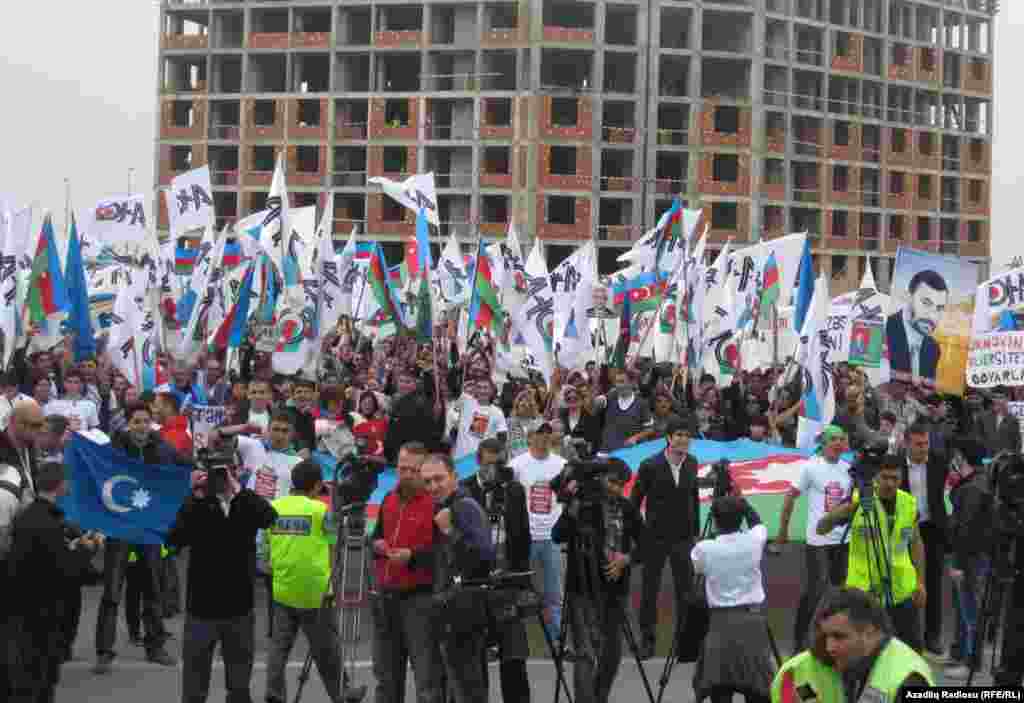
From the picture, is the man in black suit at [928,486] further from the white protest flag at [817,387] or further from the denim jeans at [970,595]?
the white protest flag at [817,387]

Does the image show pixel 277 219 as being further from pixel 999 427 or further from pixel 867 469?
pixel 867 469

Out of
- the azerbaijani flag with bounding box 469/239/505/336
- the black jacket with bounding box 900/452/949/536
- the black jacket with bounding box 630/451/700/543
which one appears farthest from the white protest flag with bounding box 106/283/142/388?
the black jacket with bounding box 900/452/949/536

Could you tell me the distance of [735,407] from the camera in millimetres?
24125

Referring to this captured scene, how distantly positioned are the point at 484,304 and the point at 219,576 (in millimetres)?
15217

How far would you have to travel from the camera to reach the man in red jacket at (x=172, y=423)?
46.5 ft

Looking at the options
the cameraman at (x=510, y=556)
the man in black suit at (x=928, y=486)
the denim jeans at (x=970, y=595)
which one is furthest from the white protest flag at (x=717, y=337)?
the cameraman at (x=510, y=556)

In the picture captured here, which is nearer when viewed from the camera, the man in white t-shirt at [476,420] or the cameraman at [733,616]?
the cameraman at [733,616]

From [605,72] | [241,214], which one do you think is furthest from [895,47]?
[241,214]

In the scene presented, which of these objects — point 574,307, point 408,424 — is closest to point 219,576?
point 408,424

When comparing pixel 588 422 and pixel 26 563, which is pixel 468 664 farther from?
pixel 588 422

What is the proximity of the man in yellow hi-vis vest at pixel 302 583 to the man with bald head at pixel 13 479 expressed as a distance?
1.51 meters

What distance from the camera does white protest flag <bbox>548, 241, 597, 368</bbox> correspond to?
2797cm

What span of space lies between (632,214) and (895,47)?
690 inches

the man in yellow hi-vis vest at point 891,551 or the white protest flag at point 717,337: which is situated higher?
the white protest flag at point 717,337
